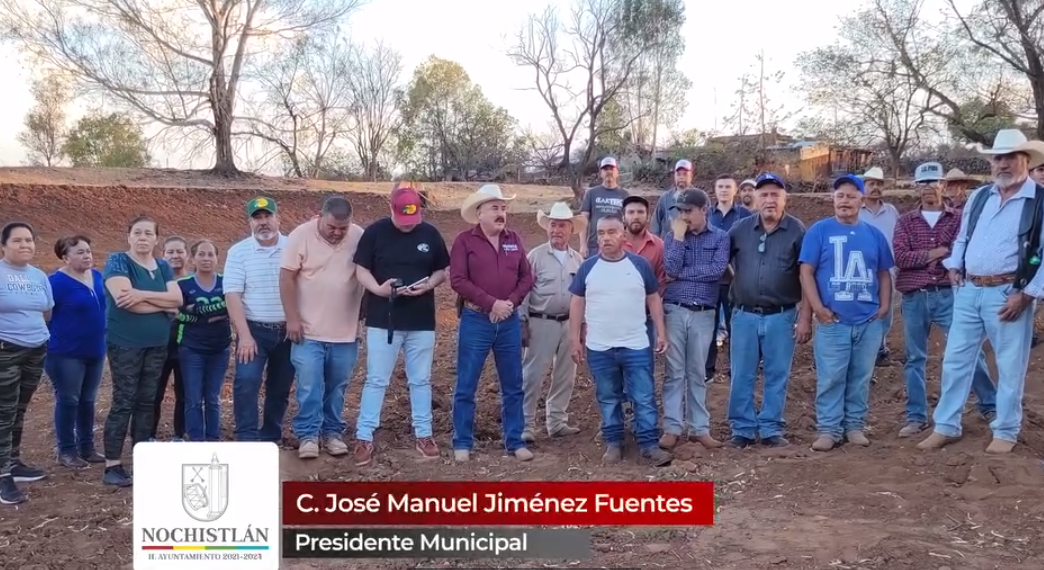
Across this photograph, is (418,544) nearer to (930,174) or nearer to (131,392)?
(131,392)

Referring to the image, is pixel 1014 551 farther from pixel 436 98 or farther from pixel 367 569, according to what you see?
pixel 436 98

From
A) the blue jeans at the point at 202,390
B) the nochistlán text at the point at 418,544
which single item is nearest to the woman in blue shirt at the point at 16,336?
the blue jeans at the point at 202,390

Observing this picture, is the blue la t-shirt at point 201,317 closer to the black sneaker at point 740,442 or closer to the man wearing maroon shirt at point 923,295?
the black sneaker at point 740,442

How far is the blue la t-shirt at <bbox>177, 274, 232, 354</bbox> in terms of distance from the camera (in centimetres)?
567

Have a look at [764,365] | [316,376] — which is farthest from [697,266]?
[316,376]

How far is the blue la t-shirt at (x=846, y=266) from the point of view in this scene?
562cm

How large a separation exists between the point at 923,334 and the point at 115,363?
226 inches

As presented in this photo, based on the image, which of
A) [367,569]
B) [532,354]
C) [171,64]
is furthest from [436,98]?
[367,569]

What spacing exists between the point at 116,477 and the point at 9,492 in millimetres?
589

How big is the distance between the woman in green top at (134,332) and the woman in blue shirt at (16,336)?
0.41m

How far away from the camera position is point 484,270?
5684 mm

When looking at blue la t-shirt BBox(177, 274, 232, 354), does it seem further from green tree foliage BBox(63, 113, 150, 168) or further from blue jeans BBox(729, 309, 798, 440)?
green tree foliage BBox(63, 113, 150, 168)

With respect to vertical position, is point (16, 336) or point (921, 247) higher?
point (921, 247)

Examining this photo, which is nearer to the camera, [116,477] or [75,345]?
[116,477]
